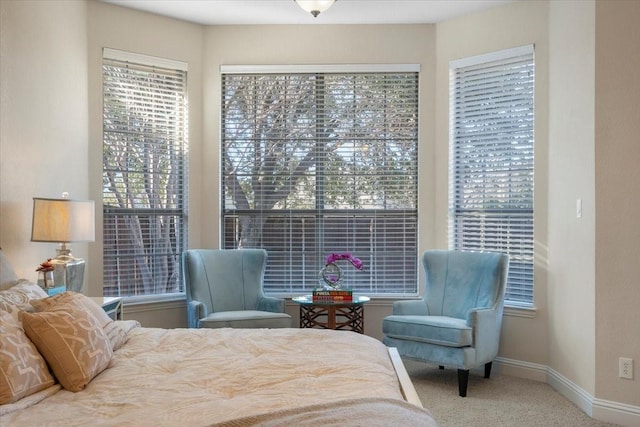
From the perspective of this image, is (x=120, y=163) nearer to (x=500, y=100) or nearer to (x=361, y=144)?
(x=361, y=144)

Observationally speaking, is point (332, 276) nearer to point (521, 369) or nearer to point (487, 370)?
point (487, 370)

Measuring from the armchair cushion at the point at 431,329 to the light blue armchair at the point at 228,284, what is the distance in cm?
80

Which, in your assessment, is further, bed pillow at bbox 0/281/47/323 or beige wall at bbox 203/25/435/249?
beige wall at bbox 203/25/435/249

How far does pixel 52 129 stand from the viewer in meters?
3.83

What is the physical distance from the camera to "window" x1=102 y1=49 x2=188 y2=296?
4.56 meters

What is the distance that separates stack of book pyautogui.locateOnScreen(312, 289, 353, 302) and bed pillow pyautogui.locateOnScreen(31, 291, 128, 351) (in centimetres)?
189

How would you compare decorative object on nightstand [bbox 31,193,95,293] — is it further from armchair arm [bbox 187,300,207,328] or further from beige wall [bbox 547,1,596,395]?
beige wall [bbox 547,1,596,395]

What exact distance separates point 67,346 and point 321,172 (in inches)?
126

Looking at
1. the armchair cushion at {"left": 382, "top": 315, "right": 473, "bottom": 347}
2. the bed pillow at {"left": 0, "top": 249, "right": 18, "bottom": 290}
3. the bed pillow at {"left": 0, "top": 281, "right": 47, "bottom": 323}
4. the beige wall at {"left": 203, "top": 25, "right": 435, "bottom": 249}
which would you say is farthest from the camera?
the beige wall at {"left": 203, "top": 25, "right": 435, "bottom": 249}

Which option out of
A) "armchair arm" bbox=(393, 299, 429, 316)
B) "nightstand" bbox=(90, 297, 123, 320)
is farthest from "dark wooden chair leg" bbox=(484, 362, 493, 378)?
"nightstand" bbox=(90, 297, 123, 320)
